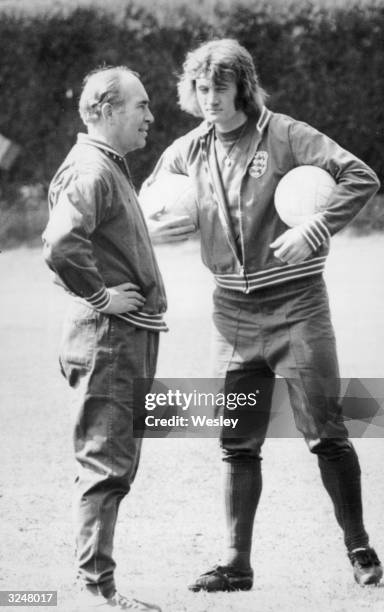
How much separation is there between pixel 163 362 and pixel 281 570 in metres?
1.98

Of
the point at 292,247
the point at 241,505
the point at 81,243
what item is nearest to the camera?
the point at 81,243

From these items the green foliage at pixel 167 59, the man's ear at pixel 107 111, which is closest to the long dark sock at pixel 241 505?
the man's ear at pixel 107 111

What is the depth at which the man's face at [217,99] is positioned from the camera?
3367 mm

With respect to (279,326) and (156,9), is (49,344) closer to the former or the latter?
(279,326)

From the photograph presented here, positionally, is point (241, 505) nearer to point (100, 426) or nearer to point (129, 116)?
point (100, 426)

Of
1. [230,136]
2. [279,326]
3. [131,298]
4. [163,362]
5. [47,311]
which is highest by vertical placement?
[230,136]

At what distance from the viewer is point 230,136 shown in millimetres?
3459

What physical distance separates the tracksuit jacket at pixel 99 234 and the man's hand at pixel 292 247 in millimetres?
379

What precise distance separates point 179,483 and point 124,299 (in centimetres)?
146

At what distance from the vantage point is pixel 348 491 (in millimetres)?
3439

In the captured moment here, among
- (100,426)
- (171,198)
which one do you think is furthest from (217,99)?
(100,426)

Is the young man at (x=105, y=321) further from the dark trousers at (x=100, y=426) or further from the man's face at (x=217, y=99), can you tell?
the man's face at (x=217, y=99)

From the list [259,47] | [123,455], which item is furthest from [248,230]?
[259,47]

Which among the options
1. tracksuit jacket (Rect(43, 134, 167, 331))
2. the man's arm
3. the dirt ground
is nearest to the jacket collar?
tracksuit jacket (Rect(43, 134, 167, 331))
